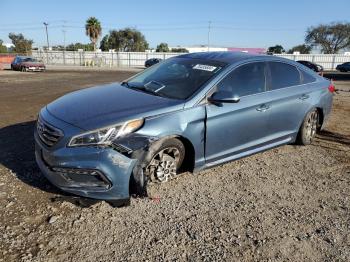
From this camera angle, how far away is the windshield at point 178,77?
4.46 m

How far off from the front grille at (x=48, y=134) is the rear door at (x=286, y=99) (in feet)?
9.46

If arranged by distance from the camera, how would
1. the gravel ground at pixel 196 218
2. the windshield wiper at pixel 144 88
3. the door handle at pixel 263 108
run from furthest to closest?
the door handle at pixel 263 108
the windshield wiper at pixel 144 88
the gravel ground at pixel 196 218

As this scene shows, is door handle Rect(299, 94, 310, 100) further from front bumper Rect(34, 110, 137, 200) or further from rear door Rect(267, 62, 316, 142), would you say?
front bumper Rect(34, 110, 137, 200)

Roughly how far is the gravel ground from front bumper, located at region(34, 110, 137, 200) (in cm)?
23

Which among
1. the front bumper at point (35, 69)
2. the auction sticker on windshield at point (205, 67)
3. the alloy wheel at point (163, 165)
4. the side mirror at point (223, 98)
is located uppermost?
the auction sticker on windshield at point (205, 67)

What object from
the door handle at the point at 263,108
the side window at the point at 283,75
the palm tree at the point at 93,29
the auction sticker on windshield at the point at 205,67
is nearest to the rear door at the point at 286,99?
the side window at the point at 283,75

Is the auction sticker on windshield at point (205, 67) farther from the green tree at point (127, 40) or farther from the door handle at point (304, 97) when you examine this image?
the green tree at point (127, 40)

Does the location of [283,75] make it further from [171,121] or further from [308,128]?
[171,121]

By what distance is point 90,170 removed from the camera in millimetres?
3516

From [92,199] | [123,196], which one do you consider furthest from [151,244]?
[92,199]

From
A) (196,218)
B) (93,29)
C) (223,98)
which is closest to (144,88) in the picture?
(223,98)

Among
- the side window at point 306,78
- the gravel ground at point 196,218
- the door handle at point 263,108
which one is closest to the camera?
the gravel ground at point 196,218

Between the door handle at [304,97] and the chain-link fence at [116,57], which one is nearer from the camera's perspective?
the door handle at [304,97]

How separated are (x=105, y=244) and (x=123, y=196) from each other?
0.63 metres
